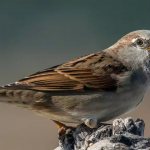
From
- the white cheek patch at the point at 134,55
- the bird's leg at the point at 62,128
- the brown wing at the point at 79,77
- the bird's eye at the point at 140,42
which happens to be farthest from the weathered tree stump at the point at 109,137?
the bird's eye at the point at 140,42

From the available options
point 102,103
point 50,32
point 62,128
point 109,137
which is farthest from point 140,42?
point 50,32

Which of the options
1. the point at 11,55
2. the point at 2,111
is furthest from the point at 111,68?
the point at 11,55

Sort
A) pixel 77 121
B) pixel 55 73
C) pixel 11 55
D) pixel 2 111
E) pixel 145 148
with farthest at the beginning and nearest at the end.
A: pixel 11 55 < pixel 2 111 < pixel 55 73 < pixel 77 121 < pixel 145 148

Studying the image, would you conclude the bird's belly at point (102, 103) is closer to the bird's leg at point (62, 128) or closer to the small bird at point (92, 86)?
the small bird at point (92, 86)

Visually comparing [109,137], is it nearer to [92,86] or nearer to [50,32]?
[92,86]

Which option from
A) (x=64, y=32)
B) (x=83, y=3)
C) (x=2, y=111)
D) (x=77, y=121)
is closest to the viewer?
(x=77, y=121)

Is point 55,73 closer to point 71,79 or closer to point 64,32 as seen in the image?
point 71,79
